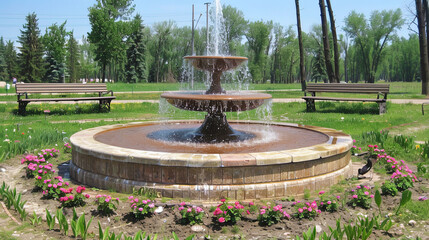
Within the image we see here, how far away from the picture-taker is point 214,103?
5.90 metres

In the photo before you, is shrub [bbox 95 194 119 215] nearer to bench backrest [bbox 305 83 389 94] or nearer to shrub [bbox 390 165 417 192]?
shrub [bbox 390 165 417 192]

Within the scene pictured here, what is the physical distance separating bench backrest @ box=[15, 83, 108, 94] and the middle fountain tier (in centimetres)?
813

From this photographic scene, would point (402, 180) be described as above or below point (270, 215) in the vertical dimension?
above

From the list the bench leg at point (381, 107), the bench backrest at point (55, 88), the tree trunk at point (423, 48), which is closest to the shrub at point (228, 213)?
the bench leg at point (381, 107)

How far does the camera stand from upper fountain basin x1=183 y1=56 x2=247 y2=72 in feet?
20.7

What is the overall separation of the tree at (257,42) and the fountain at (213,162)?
163 ft

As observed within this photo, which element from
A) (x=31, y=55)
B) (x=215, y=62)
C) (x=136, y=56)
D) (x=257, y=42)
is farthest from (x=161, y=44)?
(x=215, y=62)

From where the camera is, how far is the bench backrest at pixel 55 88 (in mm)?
13396

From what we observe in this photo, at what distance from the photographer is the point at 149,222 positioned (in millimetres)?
3713

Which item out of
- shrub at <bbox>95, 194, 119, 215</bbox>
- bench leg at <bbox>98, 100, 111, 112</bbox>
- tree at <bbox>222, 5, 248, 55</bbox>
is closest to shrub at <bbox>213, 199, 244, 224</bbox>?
shrub at <bbox>95, 194, 119, 215</bbox>

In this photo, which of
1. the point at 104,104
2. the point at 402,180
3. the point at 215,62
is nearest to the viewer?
the point at 402,180

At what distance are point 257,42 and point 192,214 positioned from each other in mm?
53612

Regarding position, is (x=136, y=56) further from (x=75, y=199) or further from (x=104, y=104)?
(x=75, y=199)

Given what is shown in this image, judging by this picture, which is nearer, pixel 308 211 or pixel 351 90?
pixel 308 211
